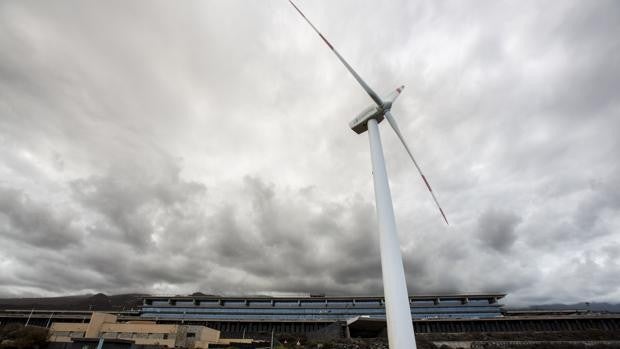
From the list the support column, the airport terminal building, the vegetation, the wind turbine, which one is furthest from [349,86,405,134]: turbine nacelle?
the airport terminal building

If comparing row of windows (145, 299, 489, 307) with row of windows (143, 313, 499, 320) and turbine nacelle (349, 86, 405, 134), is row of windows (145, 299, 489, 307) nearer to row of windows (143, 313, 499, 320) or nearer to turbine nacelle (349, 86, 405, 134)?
row of windows (143, 313, 499, 320)

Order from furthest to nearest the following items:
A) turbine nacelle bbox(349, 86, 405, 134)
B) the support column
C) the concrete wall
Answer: the concrete wall < turbine nacelle bbox(349, 86, 405, 134) < the support column

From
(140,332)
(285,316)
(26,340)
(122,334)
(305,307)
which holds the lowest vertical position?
(26,340)

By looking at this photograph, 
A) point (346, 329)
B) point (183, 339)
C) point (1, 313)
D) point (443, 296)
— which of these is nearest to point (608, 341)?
point (443, 296)

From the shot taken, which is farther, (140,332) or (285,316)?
(285,316)

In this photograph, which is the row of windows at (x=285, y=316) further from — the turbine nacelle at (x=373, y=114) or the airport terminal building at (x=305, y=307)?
the turbine nacelle at (x=373, y=114)

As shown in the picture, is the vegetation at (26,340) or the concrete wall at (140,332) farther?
the concrete wall at (140,332)

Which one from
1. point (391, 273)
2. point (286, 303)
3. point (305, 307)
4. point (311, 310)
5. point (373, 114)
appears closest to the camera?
point (391, 273)

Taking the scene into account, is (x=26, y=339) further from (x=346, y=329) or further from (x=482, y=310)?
(x=482, y=310)

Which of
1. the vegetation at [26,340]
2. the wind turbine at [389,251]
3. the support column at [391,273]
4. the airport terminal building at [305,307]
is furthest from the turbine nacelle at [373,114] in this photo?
the airport terminal building at [305,307]

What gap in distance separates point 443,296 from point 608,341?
5472 centimetres

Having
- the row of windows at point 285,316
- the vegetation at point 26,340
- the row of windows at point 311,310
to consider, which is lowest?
the vegetation at point 26,340

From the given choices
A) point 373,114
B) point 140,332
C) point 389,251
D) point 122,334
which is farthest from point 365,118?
point 122,334

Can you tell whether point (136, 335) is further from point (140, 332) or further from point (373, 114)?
point (373, 114)
